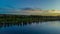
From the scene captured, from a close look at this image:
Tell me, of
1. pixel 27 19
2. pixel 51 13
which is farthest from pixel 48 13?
pixel 27 19

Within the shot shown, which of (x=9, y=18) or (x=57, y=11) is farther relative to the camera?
(x=9, y=18)

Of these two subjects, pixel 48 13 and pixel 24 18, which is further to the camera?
pixel 24 18

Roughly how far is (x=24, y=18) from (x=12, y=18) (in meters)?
1.07

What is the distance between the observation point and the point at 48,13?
256 inches

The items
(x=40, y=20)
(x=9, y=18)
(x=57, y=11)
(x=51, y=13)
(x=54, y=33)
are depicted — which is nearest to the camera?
(x=54, y=33)

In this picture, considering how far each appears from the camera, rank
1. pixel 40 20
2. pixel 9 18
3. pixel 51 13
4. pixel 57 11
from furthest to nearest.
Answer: pixel 40 20
pixel 9 18
pixel 51 13
pixel 57 11

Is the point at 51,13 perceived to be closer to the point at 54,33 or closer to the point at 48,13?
the point at 48,13

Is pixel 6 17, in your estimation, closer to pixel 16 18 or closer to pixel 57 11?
pixel 16 18

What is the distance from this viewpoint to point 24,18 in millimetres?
10320

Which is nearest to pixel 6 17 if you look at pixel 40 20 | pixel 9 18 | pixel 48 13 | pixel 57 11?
pixel 9 18

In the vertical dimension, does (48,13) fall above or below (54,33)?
above

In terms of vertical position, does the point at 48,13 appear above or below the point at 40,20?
above

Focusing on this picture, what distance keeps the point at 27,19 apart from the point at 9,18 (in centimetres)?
155

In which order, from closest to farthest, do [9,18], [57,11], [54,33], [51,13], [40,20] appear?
1. [54,33]
2. [57,11]
3. [51,13]
4. [9,18]
5. [40,20]
